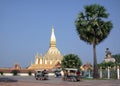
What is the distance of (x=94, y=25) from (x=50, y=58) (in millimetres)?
67429

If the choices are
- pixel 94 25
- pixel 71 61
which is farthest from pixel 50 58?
pixel 94 25

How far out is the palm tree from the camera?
47375 mm

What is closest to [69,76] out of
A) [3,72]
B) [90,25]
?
[90,25]

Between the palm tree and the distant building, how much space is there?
179 ft

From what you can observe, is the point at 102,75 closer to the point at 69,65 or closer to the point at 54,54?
the point at 69,65

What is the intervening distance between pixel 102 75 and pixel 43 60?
61.3 meters

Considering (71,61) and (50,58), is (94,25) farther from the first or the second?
(50,58)

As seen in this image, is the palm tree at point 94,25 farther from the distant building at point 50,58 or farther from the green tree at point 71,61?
the distant building at point 50,58

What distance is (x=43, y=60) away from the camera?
368 feet

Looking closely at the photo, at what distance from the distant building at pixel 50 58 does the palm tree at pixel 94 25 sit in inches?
2150

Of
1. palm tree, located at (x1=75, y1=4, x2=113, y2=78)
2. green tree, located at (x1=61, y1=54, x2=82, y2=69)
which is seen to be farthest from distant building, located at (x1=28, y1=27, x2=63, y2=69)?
palm tree, located at (x1=75, y1=4, x2=113, y2=78)

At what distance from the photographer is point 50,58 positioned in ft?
372

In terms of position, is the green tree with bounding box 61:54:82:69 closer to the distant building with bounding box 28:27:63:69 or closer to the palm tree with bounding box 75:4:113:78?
the palm tree with bounding box 75:4:113:78

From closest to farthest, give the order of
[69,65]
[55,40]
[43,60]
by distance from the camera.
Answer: [69,65] < [43,60] < [55,40]
